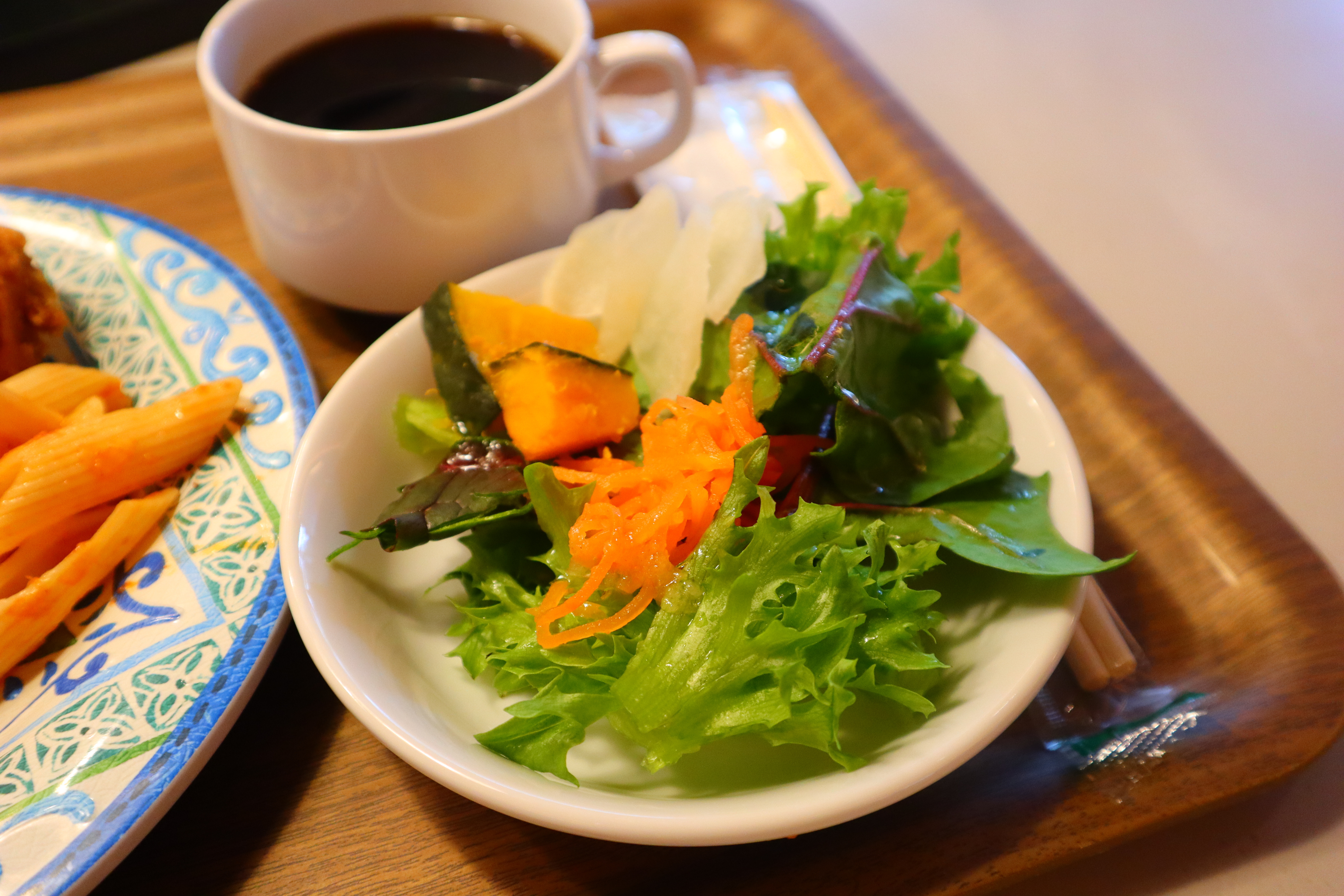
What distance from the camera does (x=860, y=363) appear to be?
2.79 ft

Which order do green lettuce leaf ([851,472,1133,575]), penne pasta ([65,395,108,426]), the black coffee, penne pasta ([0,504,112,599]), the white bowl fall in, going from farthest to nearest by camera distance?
the black coffee < penne pasta ([65,395,108,426]) < penne pasta ([0,504,112,599]) < green lettuce leaf ([851,472,1133,575]) < the white bowl

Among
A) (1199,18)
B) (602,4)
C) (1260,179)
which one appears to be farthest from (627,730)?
(1199,18)

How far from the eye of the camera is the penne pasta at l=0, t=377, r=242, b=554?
84cm

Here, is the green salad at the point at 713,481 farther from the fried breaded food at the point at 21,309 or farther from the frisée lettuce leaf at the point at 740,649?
the fried breaded food at the point at 21,309

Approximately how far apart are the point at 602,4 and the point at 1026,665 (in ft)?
4.82

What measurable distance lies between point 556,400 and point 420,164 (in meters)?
0.34

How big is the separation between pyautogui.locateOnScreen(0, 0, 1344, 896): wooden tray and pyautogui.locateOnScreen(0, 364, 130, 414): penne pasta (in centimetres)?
23

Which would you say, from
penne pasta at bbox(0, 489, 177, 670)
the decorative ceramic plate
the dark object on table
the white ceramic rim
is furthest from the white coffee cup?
the dark object on table

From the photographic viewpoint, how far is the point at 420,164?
3.21 feet

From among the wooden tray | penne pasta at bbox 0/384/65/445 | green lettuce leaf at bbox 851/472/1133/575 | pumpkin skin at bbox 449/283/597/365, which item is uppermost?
penne pasta at bbox 0/384/65/445

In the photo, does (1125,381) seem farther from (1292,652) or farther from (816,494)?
(816,494)

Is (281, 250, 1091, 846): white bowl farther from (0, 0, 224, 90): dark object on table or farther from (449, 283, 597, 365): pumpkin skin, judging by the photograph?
(0, 0, 224, 90): dark object on table

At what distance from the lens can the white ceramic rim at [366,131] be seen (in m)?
0.96

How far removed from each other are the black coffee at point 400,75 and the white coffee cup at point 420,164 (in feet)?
0.08
